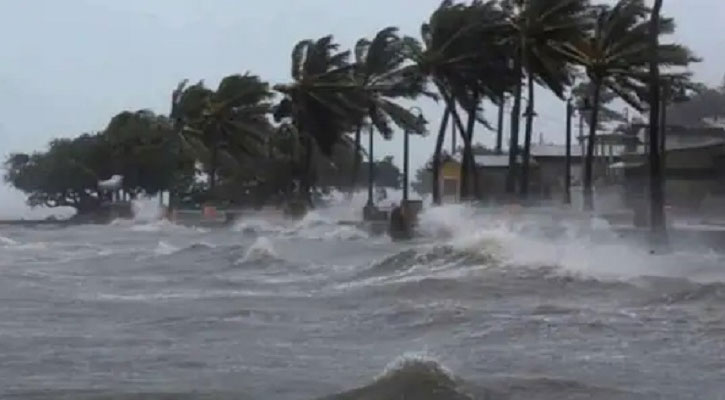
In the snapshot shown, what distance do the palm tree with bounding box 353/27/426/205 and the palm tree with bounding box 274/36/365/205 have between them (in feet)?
1.73

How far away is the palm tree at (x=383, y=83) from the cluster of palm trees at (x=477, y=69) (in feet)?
0.16

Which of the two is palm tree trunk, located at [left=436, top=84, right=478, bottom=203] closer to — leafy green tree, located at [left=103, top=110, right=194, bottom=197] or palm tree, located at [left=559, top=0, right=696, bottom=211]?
palm tree, located at [left=559, top=0, right=696, bottom=211]

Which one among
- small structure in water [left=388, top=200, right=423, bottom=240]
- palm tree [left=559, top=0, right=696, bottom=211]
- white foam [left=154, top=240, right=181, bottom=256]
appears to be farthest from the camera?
palm tree [left=559, top=0, right=696, bottom=211]

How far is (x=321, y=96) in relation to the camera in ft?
189

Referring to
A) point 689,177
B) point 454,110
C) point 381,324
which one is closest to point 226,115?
point 454,110

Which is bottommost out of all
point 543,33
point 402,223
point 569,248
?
point 402,223

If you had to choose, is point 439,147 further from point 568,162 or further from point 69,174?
point 69,174

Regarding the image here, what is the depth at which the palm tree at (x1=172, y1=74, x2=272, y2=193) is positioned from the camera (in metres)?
65.6

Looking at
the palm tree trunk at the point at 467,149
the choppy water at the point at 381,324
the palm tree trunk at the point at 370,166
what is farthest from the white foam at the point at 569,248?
the palm tree trunk at the point at 370,166

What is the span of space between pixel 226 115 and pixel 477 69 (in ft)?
72.9

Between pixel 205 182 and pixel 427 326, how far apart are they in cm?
6276

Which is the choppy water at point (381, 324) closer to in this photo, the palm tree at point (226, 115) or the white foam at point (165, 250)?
the white foam at point (165, 250)

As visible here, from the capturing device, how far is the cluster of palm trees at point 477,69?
4191 centimetres

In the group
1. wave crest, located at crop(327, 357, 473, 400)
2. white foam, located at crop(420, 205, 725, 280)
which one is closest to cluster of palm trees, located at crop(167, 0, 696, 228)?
white foam, located at crop(420, 205, 725, 280)
